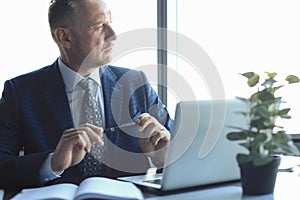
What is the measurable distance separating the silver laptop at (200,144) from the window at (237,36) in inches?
56.2

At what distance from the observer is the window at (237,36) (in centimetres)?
284

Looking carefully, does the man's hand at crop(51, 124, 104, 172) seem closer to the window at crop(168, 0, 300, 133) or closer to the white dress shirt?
the white dress shirt

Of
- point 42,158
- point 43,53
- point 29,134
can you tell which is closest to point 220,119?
point 42,158

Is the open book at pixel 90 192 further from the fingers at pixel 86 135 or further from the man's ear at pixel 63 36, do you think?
the man's ear at pixel 63 36

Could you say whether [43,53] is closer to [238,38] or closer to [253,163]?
[238,38]

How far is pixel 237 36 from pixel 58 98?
1.29m

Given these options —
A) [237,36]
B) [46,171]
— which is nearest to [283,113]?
[46,171]

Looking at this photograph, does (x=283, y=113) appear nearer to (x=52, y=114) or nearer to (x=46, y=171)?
(x=46, y=171)

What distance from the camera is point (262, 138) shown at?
122 centimetres

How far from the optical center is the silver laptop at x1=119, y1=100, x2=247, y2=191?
1331mm

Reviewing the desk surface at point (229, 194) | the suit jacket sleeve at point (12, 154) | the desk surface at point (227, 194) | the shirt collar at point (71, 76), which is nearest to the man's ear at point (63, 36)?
the shirt collar at point (71, 76)

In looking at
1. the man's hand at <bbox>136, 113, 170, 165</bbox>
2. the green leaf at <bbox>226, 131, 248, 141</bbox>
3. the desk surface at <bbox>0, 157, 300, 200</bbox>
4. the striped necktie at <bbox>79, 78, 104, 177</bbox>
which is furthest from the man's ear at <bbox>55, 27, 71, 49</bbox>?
the green leaf at <bbox>226, 131, 248, 141</bbox>

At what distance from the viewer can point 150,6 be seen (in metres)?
2.77

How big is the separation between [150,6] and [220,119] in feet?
5.03
